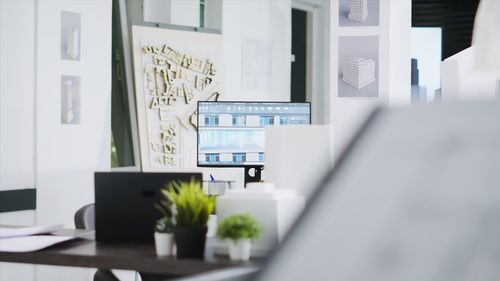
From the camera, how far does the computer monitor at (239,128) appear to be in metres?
4.44

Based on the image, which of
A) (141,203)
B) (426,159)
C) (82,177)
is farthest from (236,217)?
(82,177)

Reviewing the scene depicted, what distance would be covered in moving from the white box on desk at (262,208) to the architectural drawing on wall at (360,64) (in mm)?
3468

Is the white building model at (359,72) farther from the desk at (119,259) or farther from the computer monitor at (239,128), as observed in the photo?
the desk at (119,259)

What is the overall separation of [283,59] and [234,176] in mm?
2291

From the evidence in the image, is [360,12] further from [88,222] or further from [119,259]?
[119,259]

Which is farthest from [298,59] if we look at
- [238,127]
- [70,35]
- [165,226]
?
[165,226]

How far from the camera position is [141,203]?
2191 millimetres

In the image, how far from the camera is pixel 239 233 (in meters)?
1.80

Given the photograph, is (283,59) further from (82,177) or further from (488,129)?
(488,129)

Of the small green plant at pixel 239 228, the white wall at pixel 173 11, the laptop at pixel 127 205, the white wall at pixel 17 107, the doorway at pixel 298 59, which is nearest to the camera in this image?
the small green plant at pixel 239 228

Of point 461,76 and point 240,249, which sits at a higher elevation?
point 461,76

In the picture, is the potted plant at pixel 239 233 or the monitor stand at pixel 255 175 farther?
the monitor stand at pixel 255 175

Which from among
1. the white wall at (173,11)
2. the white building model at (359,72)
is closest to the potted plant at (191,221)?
the white building model at (359,72)

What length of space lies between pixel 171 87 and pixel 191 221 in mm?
3917
